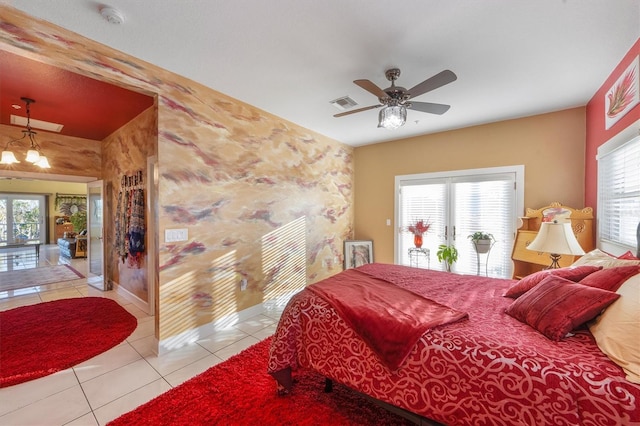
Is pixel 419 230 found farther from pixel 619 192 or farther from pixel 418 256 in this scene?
pixel 619 192

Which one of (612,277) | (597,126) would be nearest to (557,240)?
(612,277)

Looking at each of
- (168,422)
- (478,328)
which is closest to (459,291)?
(478,328)

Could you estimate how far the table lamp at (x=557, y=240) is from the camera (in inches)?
92.0

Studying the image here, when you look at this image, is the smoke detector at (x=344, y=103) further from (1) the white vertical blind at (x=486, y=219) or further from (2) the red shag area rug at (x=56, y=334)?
(2) the red shag area rug at (x=56, y=334)

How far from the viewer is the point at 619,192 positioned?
2500 millimetres

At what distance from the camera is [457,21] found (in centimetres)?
190

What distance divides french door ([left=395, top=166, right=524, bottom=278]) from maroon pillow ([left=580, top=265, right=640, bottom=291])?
2.49 m

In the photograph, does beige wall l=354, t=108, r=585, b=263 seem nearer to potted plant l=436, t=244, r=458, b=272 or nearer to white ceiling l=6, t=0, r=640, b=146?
white ceiling l=6, t=0, r=640, b=146

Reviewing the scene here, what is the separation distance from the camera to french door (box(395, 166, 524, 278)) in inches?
152

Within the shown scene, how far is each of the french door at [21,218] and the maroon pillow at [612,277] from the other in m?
15.3

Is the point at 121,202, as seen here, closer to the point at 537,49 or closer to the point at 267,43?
the point at 267,43

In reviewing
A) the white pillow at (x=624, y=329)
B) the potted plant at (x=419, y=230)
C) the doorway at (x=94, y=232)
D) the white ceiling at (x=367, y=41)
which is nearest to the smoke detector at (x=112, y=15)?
the white ceiling at (x=367, y=41)

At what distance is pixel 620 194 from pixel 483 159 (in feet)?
5.63

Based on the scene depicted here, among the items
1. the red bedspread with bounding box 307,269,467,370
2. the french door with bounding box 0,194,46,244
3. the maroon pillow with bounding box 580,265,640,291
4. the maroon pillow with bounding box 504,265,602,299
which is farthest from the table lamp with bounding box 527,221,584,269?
the french door with bounding box 0,194,46,244
